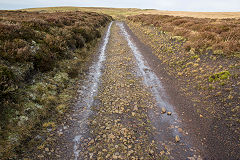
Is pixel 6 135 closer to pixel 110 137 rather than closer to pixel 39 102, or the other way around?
pixel 39 102

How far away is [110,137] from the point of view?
536cm

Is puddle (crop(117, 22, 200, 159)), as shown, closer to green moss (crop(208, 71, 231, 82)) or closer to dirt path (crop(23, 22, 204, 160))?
dirt path (crop(23, 22, 204, 160))

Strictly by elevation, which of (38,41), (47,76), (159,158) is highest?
(38,41)

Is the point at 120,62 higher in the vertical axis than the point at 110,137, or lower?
higher

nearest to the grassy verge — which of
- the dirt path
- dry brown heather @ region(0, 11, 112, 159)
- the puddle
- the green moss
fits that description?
the green moss

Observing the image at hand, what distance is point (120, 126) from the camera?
19.3ft

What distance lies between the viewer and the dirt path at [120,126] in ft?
15.8

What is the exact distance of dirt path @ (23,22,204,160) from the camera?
15.8 ft

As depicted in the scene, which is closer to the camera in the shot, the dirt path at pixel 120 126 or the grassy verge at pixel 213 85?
the dirt path at pixel 120 126

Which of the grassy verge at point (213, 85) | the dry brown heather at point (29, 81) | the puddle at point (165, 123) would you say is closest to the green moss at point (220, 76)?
the grassy verge at point (213, 85)

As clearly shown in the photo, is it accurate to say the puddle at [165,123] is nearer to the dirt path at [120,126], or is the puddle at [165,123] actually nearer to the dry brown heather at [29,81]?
the dirt path at [120,126]

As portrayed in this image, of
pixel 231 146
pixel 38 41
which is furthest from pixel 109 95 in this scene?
pixel 38 41

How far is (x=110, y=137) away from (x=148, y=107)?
2.62 metres

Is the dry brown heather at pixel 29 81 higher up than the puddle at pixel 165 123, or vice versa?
the dry brown heather at pixel 29 81
